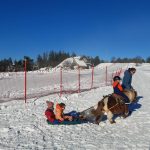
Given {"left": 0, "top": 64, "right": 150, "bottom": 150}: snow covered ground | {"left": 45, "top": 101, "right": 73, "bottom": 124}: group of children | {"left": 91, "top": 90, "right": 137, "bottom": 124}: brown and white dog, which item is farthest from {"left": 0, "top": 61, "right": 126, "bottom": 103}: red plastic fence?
{"left": 91, "top": 90, "right": 137, "bottom": 124}: brown and white dog

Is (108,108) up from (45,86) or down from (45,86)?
up

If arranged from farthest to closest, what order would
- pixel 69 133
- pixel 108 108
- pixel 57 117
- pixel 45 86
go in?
pixel 45 86 → pixel 108 108 → pixel 57 117 → pixel 69 133

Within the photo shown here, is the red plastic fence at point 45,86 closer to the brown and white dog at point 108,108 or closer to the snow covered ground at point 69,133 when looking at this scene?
the snow covered ground at point 69,133

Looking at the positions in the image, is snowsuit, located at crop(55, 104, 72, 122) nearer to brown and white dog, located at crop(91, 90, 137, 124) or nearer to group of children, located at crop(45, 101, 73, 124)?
group of children, located at crop(45, 101, 73, 124)

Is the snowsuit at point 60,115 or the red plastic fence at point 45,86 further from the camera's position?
the red plastic fence at point 45,86

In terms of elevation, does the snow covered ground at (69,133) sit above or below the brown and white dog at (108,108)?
below

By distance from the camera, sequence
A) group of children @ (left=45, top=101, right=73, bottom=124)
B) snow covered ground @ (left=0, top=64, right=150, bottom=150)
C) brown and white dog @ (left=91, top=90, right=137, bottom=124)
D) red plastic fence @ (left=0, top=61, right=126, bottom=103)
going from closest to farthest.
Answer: snow covered ground @ (left=0, top=64, right=150, bottom=150) → group of children @ (left=45, top=101, right=73, bottom=124) → brown and white dog @ (left=91, top=90, right=137, bottom=124) → red plastic fence @ (left=0, top=61, right=126, bottom=103)

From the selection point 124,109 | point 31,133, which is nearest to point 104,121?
point 124,109

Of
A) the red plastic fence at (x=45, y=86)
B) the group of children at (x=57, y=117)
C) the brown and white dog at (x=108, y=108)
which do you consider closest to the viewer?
the group of children at (x=57, y=117)

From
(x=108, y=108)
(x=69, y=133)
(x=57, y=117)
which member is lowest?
(x=69, y=133)

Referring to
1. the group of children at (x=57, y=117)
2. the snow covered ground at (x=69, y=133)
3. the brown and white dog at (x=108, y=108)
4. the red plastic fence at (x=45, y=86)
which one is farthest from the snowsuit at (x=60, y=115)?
the red plastic fence at (x=45, y=86)

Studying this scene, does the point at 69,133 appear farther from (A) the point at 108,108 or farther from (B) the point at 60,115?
(A) the point at 108,108

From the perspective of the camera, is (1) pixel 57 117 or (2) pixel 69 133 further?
(1) pixel 57 117

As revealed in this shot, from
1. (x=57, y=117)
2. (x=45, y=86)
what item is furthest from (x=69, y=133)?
(x=45, y=86)
